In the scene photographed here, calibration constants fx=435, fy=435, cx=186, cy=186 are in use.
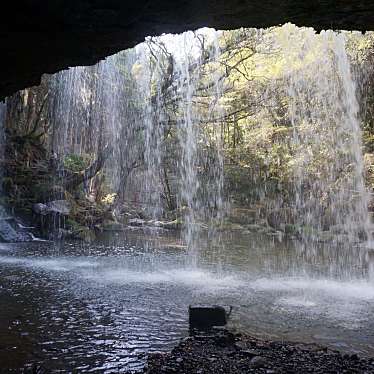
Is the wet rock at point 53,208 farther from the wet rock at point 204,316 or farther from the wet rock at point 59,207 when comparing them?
the wet rock at point 204,316

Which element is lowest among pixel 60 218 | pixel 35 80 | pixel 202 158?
pixel 60 218

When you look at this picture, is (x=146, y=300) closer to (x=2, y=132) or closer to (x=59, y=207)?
(x=59, y=207)

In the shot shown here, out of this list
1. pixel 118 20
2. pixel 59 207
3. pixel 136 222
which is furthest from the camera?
pixel 136 222

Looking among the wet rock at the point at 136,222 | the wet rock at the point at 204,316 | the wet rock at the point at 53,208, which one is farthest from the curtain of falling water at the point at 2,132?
the wet rock at the point at 204,316

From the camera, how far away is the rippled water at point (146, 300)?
5.41 metres

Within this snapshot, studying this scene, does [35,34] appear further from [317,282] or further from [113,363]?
[317,282]

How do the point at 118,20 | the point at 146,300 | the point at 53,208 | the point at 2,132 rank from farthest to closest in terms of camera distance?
1. the point at 2,132
2. the point at 53,208
3. the point at 146,300
4. the point at 118,20

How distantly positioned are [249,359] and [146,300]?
10.4ft

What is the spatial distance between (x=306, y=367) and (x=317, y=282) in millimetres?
5431

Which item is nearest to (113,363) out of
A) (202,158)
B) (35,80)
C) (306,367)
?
(306,367)

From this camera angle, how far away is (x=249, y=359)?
15.9ft

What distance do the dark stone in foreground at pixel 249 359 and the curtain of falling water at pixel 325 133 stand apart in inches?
527

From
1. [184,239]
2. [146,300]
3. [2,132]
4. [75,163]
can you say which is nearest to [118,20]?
[146,300]

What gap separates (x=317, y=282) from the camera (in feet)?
32.3
